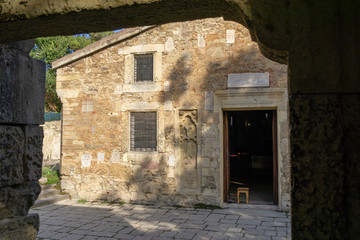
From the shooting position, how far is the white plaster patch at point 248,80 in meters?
6.79

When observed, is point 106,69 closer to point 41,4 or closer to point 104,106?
point 104,106

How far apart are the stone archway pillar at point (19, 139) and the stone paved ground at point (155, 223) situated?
8.68ft

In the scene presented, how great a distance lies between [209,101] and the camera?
7.08m

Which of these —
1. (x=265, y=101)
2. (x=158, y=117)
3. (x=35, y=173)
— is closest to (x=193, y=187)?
(x=158, y=117)

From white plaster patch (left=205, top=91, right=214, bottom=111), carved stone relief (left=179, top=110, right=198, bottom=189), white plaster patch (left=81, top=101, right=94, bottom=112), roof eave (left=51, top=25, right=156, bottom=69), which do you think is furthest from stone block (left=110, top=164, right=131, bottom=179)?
roof eave (left=51, top=25, right=156, bottom=69)

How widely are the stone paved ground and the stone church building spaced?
0.52m

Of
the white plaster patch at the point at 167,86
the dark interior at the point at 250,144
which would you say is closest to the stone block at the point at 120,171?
the white plaster patch at the point at 167,86

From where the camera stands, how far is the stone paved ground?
507 centimetres

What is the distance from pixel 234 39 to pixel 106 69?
3.26 m

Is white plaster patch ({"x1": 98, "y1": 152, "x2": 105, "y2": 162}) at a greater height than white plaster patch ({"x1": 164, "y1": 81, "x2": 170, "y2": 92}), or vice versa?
white plaster patch ({"x1": 164, "y1": 81, "x2": 170, "y2": 92})

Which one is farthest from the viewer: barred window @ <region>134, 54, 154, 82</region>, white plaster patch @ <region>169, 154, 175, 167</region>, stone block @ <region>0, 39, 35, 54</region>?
barred window @ <region>134, 54, 154, 82</region>

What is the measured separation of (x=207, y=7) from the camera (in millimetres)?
1652

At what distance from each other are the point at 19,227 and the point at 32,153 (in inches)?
23.9

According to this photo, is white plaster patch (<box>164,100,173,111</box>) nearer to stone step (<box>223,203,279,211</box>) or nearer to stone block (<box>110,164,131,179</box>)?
stone block (<box>110,164,131,179</box>)
